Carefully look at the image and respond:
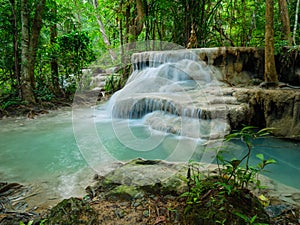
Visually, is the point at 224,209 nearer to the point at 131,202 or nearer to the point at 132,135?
the point at 131,202

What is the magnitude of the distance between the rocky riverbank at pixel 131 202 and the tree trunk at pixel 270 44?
12.5 ft

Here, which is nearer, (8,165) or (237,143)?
(8,165)

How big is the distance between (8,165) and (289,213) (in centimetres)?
313

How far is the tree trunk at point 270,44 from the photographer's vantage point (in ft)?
16.1

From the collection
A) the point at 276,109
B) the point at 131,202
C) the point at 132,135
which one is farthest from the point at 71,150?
the point at 276,109

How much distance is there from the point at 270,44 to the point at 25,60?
20.2ft

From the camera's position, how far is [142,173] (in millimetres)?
2027

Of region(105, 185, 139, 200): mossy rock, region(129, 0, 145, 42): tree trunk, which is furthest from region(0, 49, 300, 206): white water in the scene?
region(129, 0, 145, 42): tree trunk

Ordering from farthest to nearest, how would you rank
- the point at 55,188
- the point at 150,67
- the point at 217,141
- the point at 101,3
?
the point at 101,3 → the point at 150,67 → the point at 217,141 → the point at 55,188

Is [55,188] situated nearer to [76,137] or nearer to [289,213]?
[289,213]

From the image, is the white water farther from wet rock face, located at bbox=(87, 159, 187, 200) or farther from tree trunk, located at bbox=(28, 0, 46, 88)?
tree trunk, located at bbox=(28, 0, 46, 88)

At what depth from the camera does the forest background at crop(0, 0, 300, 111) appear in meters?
6.16

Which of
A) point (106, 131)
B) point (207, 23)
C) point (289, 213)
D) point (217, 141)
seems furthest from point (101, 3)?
point (289, 213)

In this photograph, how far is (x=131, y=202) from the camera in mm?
1694
